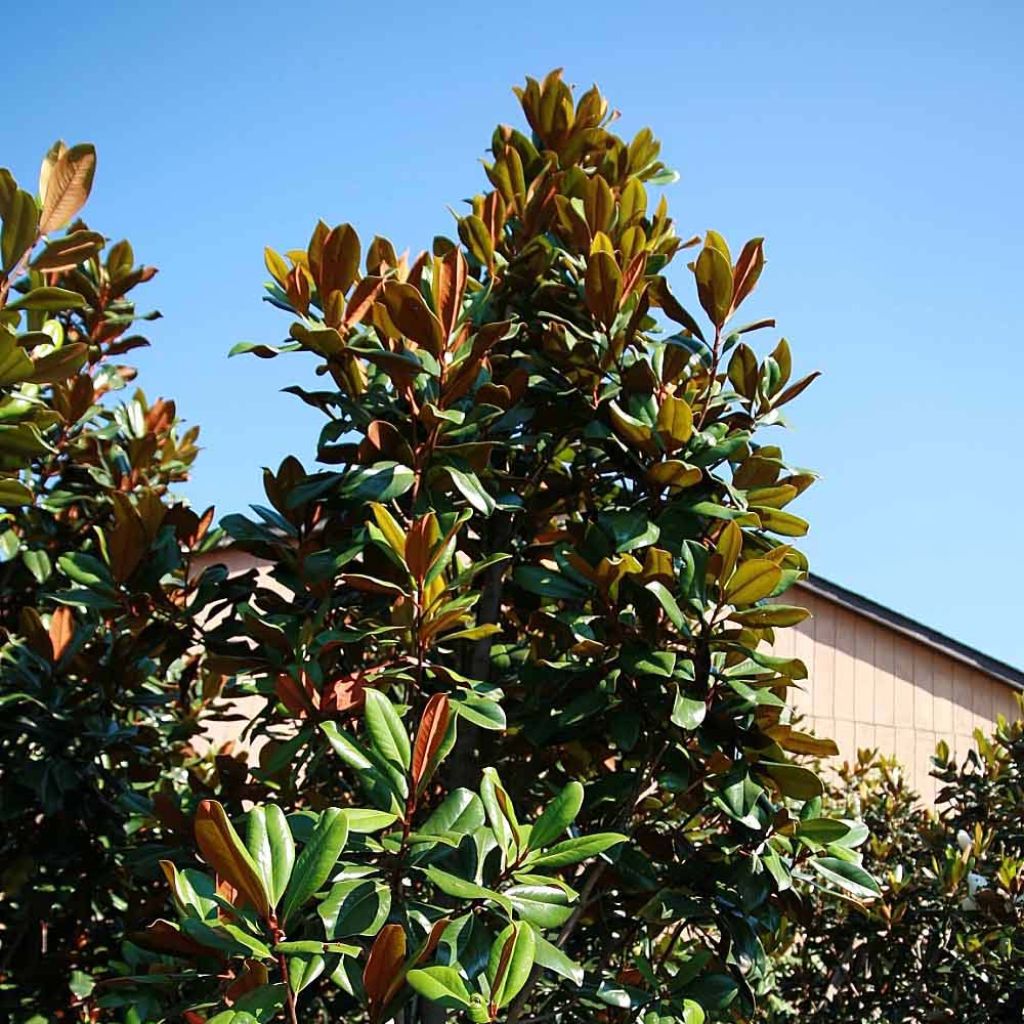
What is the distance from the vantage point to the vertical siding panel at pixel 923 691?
32.5 feet

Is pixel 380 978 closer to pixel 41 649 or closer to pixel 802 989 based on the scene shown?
pixel 41 649

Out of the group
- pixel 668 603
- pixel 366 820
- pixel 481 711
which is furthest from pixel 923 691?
pixel 366 820

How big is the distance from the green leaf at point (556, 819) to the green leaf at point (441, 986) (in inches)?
11.1

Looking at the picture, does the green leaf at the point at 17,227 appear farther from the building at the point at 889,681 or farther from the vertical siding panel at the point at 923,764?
the vertical siding panel at the point at 923,764

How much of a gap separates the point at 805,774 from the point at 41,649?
2.06m

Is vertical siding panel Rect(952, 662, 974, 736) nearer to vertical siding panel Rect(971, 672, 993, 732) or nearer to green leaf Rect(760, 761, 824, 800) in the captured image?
vertical siding panel Rect(971, 672, 993, 732)

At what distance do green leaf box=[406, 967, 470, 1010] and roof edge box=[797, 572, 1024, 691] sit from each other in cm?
806

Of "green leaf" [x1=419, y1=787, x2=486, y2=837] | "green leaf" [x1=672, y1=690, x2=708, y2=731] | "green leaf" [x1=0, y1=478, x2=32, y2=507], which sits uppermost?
"green leaf" [x1=0, y1=478, x2=32, y2=507]

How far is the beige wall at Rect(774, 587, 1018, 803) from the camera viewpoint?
946 cm

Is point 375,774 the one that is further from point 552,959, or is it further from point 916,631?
point 916,631

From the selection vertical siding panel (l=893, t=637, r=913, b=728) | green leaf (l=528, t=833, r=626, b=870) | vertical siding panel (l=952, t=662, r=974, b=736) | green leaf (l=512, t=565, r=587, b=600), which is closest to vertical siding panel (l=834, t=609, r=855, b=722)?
vertical siding panel (l=893, t=637, r=913, b=728)

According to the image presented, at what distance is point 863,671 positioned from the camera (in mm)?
9680

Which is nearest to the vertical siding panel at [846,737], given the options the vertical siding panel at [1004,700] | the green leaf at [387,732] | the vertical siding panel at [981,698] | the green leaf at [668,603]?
the vertical siding panel at [981,698]

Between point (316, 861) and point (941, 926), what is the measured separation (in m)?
2.83
